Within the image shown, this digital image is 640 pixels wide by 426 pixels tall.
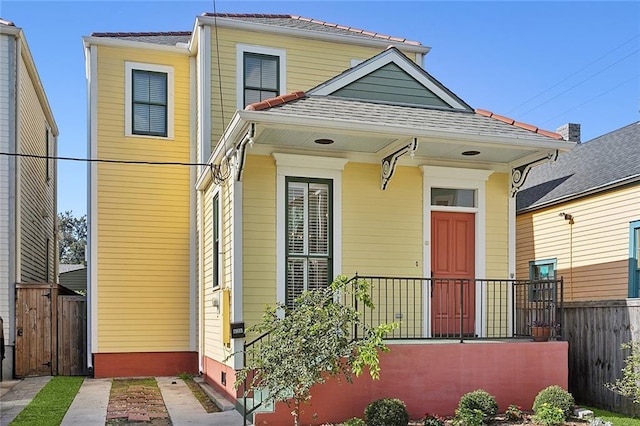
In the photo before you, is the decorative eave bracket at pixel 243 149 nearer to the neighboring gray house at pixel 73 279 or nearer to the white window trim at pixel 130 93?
the white window trim at pixel 130 93

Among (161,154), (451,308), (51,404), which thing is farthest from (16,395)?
(451,308)

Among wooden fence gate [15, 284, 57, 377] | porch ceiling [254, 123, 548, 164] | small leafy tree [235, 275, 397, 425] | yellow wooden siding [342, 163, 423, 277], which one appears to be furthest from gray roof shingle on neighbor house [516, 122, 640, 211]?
wooden fence gate [15, 284, 57, 377]

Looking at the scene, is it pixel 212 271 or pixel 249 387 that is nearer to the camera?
pixel 249 387

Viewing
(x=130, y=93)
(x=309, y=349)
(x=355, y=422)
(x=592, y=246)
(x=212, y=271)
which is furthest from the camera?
(x=592, y=246)

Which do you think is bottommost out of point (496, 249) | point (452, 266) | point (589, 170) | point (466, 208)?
point (452, 266)

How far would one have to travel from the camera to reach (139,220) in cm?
1245

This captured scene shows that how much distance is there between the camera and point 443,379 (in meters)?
8.30

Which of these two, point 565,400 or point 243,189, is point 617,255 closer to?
point 565,400

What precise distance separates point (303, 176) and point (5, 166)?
258 inches

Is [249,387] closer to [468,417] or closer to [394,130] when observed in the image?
[468,417]

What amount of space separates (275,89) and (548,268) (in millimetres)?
7891

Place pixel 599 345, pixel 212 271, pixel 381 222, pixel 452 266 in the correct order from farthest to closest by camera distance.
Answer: pixel 212 271 < pixel 452 266 < pixel 599 345 < pixel 381 222

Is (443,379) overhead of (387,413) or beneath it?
overhead

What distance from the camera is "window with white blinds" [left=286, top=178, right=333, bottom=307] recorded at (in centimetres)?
901
